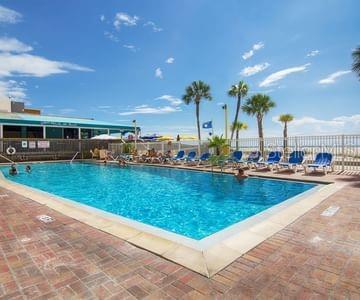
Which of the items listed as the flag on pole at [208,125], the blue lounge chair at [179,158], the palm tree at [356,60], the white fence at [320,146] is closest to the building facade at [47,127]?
the blue lounge chair at [179,158]

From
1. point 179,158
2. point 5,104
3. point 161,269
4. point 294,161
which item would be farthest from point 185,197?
point 5,104

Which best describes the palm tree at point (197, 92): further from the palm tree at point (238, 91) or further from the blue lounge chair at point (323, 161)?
the blue lounge chair at point (323, 161)

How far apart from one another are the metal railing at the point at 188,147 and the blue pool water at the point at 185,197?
3527 mm

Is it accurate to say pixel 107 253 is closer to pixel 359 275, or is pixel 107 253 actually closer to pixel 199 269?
pixel 199 269

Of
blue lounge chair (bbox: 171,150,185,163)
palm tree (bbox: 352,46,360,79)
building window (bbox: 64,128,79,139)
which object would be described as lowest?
blue lounge chair (bbox: 171,150,185,163)

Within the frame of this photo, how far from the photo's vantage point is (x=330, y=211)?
16.5 ft

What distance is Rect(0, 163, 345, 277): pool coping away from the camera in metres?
3.08

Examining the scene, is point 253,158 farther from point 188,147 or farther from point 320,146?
point 188,147

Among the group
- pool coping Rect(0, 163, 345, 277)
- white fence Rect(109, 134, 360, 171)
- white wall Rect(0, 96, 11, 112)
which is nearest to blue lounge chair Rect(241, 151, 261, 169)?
white fence Rect(109, 134, 360, 171)

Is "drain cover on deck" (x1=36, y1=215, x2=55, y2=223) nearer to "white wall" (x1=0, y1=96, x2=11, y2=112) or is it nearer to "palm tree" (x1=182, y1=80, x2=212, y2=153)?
"palm tree" (x1=182, y1=80, x2=212, y2=153)

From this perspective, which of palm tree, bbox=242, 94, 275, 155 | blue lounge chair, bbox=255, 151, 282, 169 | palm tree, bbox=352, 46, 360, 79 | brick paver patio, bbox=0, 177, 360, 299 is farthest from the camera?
palm tree, bbox=242, 94, 275, 155

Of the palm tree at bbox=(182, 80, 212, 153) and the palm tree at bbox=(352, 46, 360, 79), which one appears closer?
the palm tree at bbox=(352, 46, 360, 79)

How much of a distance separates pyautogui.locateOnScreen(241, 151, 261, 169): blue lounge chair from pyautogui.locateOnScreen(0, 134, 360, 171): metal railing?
0.47 m

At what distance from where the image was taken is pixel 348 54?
12.9 meters
